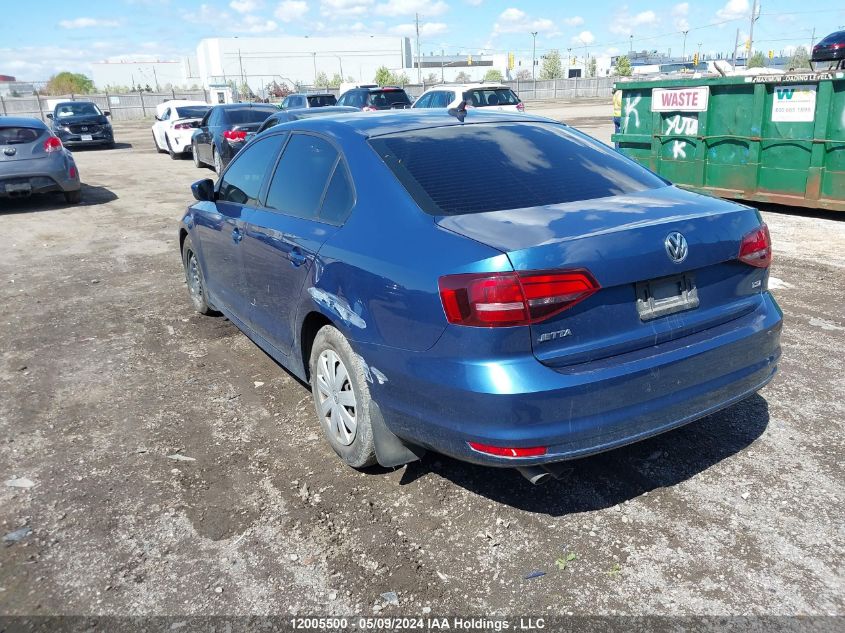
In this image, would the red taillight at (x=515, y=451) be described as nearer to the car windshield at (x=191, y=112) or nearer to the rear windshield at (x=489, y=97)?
the rear windshield at (x=489, y=97)

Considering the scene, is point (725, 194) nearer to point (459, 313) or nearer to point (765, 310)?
point (765, 310)

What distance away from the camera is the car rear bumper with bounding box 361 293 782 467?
273cm

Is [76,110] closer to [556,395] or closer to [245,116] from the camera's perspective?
[245,116]

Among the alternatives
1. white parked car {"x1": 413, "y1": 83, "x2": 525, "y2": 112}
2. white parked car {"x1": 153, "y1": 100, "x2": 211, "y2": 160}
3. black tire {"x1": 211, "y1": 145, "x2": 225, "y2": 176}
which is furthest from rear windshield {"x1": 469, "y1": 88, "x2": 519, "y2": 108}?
white parked car {"x1": 153, "y1": 100, "x2": 211, "y2": 160}

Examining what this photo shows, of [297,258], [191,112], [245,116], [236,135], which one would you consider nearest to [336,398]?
[297,258]

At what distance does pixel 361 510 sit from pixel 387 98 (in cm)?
1896

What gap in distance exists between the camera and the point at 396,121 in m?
3.97

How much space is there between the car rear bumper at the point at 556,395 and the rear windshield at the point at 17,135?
11212 millimetres

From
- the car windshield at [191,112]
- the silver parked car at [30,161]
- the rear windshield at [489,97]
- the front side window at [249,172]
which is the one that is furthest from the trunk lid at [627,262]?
the car windshield at [191,112]

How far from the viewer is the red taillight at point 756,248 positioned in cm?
320

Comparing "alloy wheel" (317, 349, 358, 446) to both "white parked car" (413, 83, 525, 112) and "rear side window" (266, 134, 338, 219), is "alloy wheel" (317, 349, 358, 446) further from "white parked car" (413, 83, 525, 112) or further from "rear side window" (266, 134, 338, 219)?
"white parked car" (413, 83, 525, 112)

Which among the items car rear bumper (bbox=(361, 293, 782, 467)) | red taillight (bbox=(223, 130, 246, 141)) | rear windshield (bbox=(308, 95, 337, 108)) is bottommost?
car rear bumper (bbox=(361, 293, 782, 467))

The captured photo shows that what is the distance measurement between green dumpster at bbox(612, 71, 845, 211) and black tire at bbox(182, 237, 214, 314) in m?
7.41

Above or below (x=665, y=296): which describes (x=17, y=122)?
above
